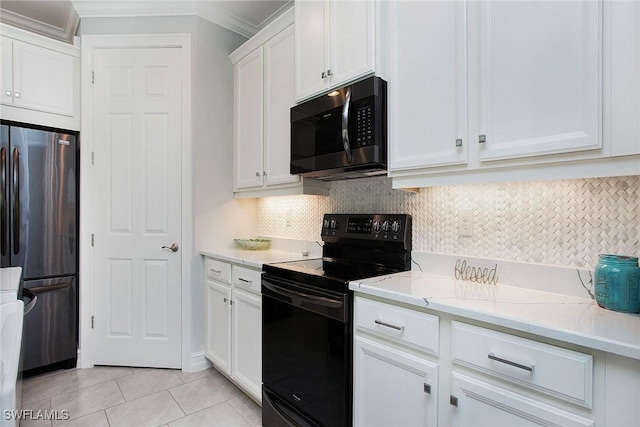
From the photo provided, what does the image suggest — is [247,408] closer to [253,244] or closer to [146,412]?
[146,412]

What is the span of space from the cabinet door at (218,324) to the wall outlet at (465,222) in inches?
59.7

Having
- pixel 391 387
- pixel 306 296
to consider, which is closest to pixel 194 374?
pixel 306 296

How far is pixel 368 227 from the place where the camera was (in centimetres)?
191

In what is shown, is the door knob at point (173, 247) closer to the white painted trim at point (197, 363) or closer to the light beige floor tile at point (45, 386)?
the white painted trim at point (197, 363)

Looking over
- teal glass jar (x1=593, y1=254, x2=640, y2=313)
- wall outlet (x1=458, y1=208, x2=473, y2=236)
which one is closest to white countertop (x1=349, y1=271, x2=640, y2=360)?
teal glass jar (x1=593, y1=254, x2=640, y2=313)

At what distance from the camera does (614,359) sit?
831 mm

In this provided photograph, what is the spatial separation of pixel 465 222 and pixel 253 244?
1632mm

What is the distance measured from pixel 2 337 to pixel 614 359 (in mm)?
1688

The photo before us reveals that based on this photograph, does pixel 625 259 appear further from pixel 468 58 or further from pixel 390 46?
pixel 390 46

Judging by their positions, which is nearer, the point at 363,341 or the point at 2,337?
the point at 2,337

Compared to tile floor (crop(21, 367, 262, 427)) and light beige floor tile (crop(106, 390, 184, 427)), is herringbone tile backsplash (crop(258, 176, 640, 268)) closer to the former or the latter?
tile floor (crop(21, 367, 262, 427))

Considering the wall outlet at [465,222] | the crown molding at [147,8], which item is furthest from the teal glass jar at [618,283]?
the crown molding at [147,8]

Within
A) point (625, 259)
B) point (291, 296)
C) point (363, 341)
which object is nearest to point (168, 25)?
point (291, 296)

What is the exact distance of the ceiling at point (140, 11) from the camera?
2541 mm
